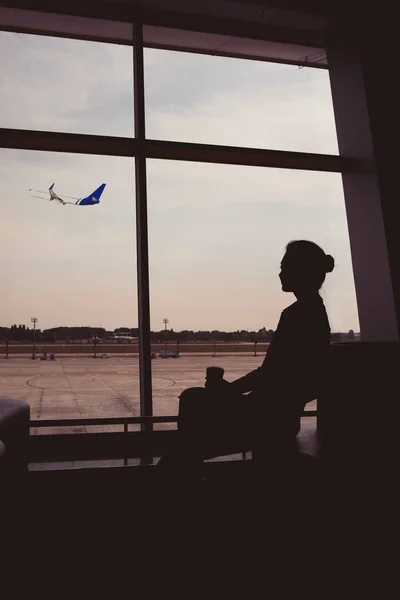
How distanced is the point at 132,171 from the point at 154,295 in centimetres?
96

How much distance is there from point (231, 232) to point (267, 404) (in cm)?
279

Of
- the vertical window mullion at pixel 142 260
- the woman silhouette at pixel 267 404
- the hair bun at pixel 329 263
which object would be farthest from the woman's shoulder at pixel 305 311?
the vertical window mullion at pixel 142 260

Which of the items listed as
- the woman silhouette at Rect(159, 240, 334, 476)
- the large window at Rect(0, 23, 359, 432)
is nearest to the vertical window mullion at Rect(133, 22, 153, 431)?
the large window at Rect(0, 23, 359, 432)

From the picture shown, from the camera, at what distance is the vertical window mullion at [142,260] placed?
315 cm

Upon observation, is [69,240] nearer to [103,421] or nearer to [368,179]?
[103,421]

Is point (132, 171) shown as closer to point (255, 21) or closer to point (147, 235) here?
point (147, 235)

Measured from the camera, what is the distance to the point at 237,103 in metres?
3.82

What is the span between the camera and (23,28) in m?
3.51

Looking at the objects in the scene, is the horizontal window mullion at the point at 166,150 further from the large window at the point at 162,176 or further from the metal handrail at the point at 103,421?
the metal handrail at the point at 103,421

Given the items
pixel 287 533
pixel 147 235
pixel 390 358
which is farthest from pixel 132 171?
pixel 287 533

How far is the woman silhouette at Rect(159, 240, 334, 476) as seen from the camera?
1521 mm

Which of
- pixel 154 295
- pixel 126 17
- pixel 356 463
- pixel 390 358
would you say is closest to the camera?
pixel 356 463

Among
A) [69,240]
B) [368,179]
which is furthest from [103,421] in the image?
[368,179]

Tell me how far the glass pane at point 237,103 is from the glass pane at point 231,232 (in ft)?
0.85
